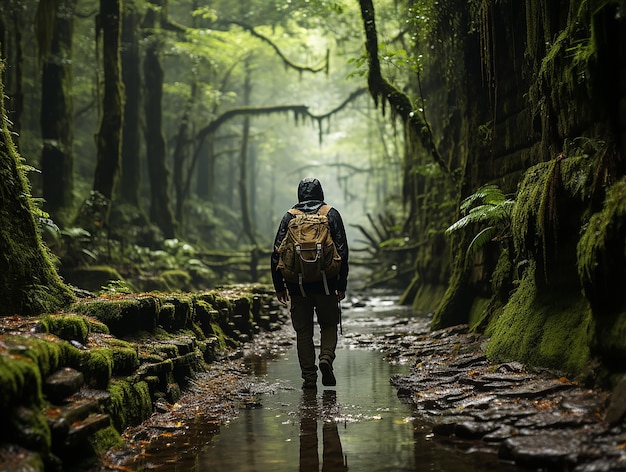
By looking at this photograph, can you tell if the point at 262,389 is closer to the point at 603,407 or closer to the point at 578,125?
the point at 603,407

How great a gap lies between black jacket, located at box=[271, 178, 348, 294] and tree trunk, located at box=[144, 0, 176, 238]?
17.5 meters

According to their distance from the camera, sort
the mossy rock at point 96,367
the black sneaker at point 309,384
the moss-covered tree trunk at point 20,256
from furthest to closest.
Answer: the black sneaker at point 309,384
the moss-covered tree trunk at point 20,256
the mossy rock at point 96,367

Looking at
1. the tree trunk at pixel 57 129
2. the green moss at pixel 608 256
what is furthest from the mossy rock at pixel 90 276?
the green moss at pixel 608 256

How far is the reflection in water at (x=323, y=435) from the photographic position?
434 centimetres

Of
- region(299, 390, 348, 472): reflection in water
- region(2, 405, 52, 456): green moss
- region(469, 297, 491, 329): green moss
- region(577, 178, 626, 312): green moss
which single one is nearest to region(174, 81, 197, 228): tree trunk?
region(469, 297, 491, 329): green moss

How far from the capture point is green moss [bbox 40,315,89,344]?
17.1ft

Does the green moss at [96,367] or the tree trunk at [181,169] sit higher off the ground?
the tree trunk at [181,169]

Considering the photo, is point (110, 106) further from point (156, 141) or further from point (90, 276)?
point (156, 141)

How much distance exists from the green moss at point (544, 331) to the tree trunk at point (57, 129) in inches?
561

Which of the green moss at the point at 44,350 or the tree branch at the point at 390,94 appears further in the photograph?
the tree branch at the point at 390,94

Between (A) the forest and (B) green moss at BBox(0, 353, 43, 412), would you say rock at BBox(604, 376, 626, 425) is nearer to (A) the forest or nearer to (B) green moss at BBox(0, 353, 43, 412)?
(A) the forest

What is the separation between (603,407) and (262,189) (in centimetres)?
5896

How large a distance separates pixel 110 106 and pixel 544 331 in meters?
14.5

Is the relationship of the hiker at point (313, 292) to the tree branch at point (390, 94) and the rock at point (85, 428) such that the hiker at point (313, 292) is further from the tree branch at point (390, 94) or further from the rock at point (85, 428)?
the tree branch at point (390, 94)
